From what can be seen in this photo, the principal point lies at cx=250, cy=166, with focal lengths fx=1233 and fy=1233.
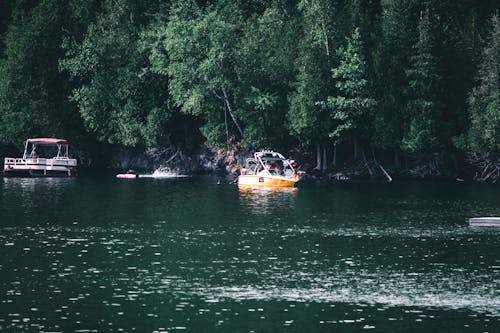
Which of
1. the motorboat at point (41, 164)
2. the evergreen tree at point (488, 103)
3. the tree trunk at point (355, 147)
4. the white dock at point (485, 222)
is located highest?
the evergreen tree at point (488, 103)

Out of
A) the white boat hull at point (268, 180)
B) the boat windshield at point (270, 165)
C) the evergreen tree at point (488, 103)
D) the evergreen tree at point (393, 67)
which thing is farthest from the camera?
the evergreen tree at point (393, 67)

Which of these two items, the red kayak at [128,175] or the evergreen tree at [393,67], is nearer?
the evergreen tree at [393,67]

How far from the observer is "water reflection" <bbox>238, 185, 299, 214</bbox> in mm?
103188

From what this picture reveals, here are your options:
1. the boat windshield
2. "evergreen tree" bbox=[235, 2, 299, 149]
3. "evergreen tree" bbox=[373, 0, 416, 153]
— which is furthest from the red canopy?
"evergreen tree" bbox=[373, 0, 416, 153]

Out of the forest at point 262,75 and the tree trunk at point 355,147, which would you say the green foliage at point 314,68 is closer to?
the forest at point 262,75

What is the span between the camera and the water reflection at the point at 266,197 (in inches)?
4063

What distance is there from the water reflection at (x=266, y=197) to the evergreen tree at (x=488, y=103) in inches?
773

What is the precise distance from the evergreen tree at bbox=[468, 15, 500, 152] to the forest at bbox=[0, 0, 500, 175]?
6.5 inches

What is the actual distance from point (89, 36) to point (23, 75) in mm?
10483

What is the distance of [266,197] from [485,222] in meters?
31.2

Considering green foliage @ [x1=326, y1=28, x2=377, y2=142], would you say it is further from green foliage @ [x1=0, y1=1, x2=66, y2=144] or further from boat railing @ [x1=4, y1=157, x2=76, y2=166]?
green foliage @ [x1=0, y1=1, x2=66, y2=144]

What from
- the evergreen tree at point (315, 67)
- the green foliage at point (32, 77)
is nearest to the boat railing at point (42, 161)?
the green foliage at point (32, 77)

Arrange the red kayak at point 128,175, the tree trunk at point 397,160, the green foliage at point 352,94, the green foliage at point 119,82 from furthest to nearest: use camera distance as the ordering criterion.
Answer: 1. the green foliage at point 119,82
2. the red kayak at point 128,175
3. the tree trunk at point 397,160
4. the green foliage at point 352,94

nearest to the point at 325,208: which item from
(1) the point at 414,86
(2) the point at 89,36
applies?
(1) the point at 414,86
